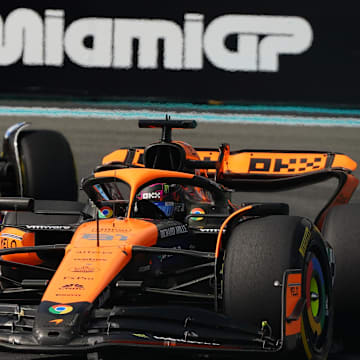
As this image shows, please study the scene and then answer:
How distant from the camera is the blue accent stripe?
39.6 ft

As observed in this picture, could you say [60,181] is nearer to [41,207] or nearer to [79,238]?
[41,207]

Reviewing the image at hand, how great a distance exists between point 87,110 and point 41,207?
564 centimetres

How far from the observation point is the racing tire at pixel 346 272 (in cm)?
555

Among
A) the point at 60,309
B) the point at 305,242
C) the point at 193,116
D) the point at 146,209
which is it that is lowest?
the point at 193,116

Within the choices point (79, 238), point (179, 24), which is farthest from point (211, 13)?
point (79, 238)

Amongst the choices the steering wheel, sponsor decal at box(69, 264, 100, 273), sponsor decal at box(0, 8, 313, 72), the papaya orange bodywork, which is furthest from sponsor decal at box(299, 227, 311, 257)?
sponsor decal at box(0, 8, 313, 72)

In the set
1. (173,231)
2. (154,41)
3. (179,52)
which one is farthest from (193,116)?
(173,231)

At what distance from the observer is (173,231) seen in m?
5.66

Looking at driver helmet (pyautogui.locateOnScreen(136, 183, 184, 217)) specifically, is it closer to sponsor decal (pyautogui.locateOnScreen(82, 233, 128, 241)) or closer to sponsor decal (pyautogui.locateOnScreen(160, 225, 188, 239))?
sponsor decal (pyautogui.locateOnScreen(160, 225, 188, 239))

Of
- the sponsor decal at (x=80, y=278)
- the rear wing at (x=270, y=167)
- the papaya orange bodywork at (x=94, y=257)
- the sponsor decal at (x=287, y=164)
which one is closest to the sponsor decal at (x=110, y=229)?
the papaya orange bodywork at (x=94, y=257)

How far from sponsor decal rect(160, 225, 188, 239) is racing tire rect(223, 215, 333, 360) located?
605 millimetres

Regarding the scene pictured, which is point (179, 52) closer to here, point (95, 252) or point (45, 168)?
point (45, 168)

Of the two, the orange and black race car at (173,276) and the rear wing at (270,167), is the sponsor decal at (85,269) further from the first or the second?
the rear wing at (270,167)

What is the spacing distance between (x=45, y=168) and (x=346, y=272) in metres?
3.70
